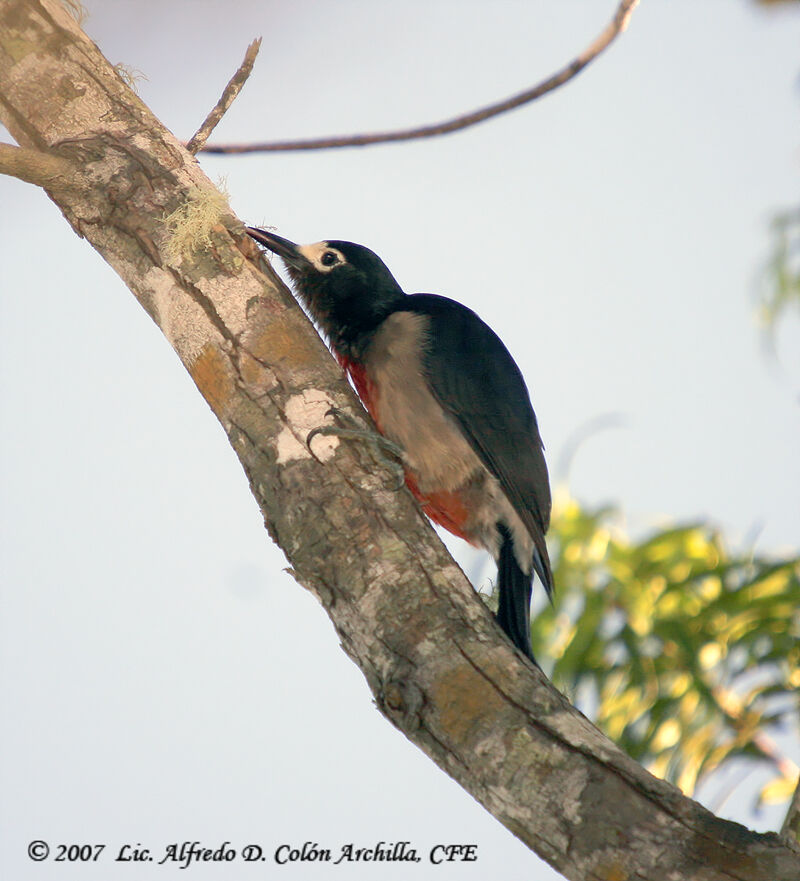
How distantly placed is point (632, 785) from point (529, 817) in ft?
0.65

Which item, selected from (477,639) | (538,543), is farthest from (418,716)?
(538,543)

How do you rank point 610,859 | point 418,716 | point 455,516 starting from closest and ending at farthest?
point 610,859
point 418,716
point 455,516

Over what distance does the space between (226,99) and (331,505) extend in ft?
4.71

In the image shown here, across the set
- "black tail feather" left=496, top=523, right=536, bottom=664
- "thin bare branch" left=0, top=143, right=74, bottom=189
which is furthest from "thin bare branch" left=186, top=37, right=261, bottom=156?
"black tail feather" left=496, top=523, right=536, bottom=664

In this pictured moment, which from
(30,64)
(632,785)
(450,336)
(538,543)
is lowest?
(632,785)

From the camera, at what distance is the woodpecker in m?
3.27

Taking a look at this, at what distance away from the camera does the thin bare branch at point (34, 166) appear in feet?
7.93

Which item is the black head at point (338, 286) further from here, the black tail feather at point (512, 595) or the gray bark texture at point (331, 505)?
the gray bark texture at point (331, 505)

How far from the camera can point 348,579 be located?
209 centimetres

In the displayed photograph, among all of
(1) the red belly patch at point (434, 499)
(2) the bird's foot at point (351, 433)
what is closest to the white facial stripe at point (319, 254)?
(1) the red belly patch at point (434, 499)

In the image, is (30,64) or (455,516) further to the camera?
(455,516)

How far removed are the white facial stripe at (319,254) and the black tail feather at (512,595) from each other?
3.79ft

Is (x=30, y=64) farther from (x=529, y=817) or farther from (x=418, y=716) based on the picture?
(x=529, y=817)

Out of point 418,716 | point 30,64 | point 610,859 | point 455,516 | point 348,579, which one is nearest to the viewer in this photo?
point 610,859
